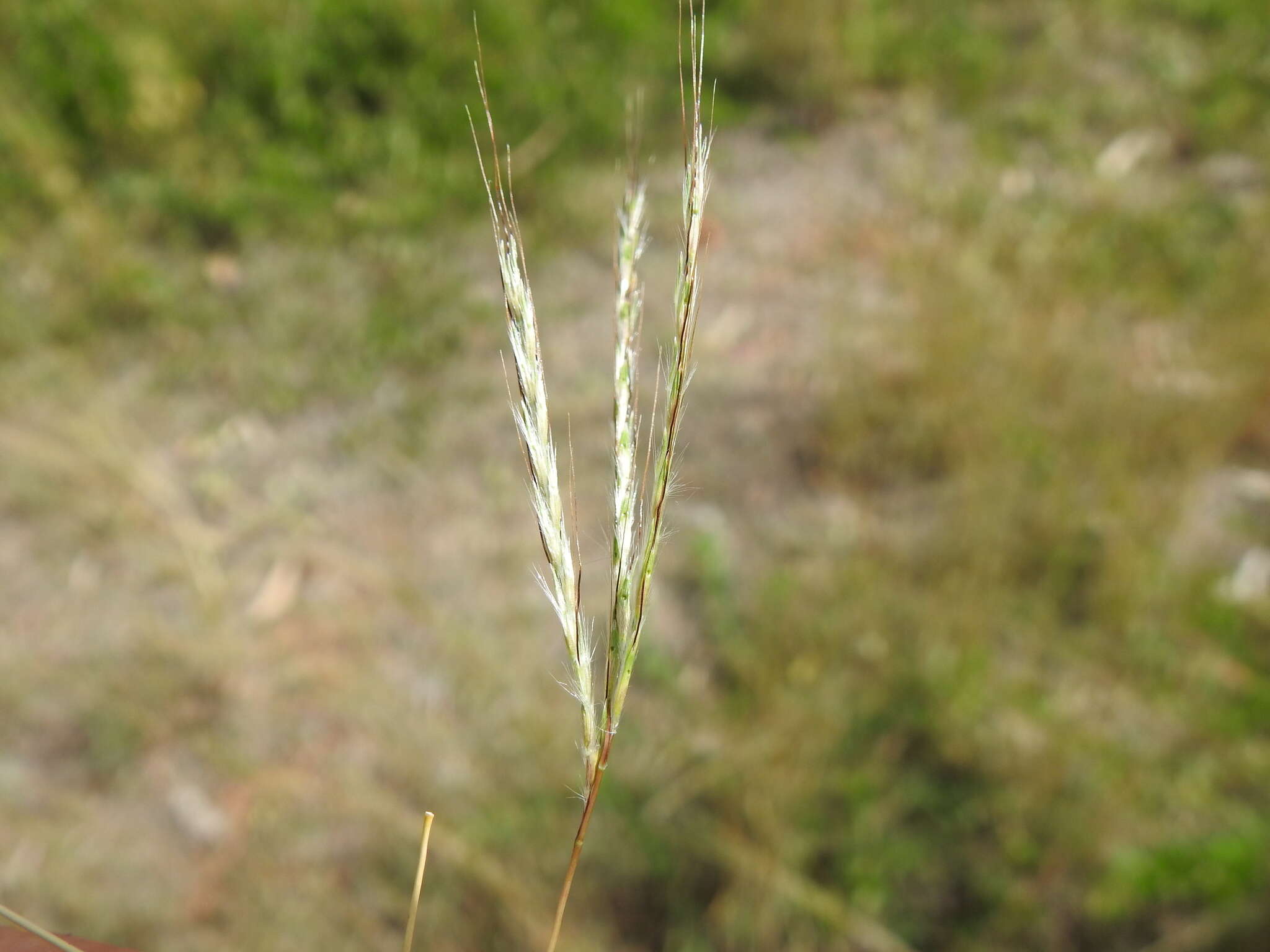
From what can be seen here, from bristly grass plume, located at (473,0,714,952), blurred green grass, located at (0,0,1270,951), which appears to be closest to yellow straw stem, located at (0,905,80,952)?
bristly grass plume, located at (473,0,714,952)

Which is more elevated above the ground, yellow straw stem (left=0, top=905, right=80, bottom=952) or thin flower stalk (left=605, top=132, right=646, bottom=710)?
thin flower stalk (left=605, top=132, right=646, bottom=710)

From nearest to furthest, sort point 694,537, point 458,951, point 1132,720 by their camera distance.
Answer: point 458,951 → point 1132,720 → point 694,537

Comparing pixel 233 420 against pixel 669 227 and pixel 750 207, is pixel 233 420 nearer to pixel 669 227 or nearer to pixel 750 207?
pixel 669 227

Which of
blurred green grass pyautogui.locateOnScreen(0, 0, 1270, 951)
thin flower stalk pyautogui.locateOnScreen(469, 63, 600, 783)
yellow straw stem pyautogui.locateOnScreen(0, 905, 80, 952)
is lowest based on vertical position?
yellow straw stem pyautogui.locateOnScreen(0, 905, 80, 952)

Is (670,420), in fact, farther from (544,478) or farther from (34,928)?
(34,928)

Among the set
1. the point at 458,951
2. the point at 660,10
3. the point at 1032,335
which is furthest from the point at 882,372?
the point at 660,10

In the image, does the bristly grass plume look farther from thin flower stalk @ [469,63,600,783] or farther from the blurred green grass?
the blurred green grass

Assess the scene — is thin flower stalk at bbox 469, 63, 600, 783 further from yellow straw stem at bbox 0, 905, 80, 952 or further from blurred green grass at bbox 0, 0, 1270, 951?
blurred green grass at bbox 0, 0, 1270, 951

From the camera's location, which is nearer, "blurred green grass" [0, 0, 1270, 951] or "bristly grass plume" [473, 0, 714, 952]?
"bristly grass plume" [473, 0, 714, 952]
